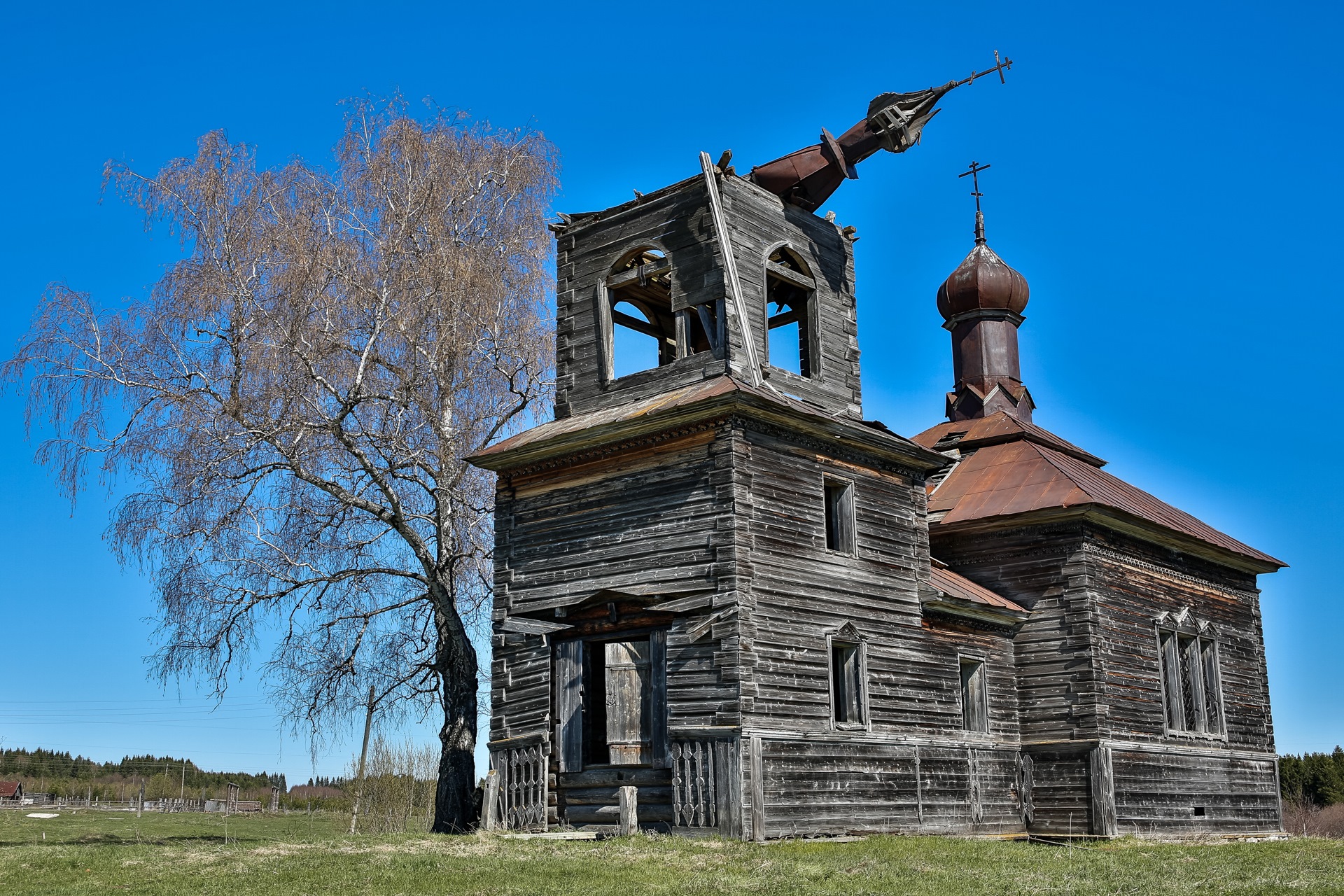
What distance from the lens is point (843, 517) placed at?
20.4 m

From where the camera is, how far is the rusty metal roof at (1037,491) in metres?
24.0

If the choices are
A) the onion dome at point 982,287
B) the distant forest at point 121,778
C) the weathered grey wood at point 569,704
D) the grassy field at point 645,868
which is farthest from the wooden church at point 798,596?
the distant forest at point 121,778

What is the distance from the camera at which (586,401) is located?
71.1ft

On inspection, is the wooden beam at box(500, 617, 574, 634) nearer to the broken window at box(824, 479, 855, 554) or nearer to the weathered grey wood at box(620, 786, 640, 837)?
the weathered grey wood at box(620, 786, 640, 837)

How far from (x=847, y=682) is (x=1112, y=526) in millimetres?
7596

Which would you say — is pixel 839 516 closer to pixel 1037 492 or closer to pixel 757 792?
pixel 757 792

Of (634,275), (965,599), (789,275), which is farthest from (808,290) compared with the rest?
(965,599)

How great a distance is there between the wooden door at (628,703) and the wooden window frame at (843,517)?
360 centimetres

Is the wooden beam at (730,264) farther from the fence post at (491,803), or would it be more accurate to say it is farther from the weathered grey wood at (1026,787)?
the weathered grey wood at (1026,787)

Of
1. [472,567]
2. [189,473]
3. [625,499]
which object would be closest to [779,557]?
[625,499]

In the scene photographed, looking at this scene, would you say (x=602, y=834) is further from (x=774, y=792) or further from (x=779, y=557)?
(x=779, y=557)

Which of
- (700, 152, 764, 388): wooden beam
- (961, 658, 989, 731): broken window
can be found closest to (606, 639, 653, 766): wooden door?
(700, 152, 764, 388): wooden beam

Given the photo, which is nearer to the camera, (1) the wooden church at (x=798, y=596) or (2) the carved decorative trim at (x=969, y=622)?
(1) the wooden church at (x=798, y=596)

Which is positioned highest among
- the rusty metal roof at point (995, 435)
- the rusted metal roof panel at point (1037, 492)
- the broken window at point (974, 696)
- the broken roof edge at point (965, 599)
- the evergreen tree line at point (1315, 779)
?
the rusty metal roof at point (995, 435)
